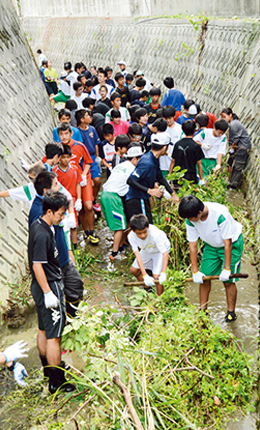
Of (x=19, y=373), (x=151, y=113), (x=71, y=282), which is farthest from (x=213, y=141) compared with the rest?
(x=19, y=373)

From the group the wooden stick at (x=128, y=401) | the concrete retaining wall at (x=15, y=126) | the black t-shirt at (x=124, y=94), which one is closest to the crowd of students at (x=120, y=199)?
the black t-shirt at (x=124, y=94)

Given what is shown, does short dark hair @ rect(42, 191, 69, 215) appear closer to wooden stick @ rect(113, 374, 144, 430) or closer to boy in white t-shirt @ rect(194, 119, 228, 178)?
wooden stick @ rect(113, 374, 144, 430)

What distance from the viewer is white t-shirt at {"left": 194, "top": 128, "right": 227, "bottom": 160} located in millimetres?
8078

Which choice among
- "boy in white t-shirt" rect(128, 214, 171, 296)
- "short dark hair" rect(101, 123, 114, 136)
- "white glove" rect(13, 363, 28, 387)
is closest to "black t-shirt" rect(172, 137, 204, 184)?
"short dark hair" rect(101, 123, 114, 136)

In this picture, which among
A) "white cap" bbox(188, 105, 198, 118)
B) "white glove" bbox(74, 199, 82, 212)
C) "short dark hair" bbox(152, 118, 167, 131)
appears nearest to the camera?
"white glove" bbox(74, 199, 82, 212)

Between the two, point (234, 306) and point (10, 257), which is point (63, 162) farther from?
point (234, 306)

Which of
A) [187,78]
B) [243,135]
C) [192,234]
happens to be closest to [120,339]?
[192,234]

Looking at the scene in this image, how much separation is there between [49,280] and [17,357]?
75cm

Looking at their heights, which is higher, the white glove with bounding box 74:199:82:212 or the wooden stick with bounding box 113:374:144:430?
the white glove with bounding box 74:199:82:212

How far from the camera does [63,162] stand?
6465mm

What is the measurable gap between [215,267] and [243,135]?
3.90 meters

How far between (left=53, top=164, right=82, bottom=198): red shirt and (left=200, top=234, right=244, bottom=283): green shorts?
233 centimetres

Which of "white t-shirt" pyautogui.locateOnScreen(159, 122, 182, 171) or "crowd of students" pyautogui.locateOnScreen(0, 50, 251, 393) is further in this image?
"white t-shirt" pyautogui.locateOnScreen(159, 122, 182, 171)

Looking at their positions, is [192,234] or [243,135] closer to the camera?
[192,234]
